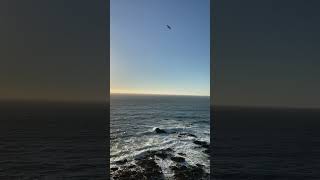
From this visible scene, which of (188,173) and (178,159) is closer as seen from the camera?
(188,173)

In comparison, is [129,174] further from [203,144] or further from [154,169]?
[203,144]

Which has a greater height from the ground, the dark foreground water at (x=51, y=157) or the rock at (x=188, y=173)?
the rock at (x=188, y=173)

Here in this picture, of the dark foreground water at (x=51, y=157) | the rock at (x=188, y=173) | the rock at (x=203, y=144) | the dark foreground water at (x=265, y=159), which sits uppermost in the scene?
the rock at (x=203, y=144)

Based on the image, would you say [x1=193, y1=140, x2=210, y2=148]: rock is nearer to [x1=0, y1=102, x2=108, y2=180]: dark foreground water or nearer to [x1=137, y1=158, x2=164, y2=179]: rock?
[x1=0, y1=102, x2=108, y2=180]: dark foreground water

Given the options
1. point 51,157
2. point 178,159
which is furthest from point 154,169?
point 51,157

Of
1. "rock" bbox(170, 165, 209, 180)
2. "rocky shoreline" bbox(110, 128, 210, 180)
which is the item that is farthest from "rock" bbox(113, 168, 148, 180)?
"rock" bbox(170, 165, 209, 180)

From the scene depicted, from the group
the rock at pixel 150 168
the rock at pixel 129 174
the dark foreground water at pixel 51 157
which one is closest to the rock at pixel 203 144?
the dark foreground water at pixel 51 157

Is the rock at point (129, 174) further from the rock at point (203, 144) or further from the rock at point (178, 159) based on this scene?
the rock at point (203, 144)

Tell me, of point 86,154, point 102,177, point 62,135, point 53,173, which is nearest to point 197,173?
point 102,177

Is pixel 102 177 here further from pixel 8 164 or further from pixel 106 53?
pixel 106 53

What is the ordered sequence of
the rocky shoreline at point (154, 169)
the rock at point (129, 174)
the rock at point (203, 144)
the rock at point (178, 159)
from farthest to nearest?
the rock at point (203, 144), the rock at point (178, 159), the rocky shoreline at point (154, 169), the rock at point (129, 174)

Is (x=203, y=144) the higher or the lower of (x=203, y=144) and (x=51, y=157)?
the higher
